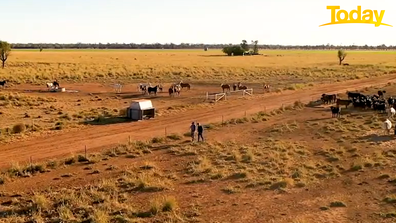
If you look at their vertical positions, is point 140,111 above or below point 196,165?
above

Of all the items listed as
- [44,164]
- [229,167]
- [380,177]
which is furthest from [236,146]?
[44,164]

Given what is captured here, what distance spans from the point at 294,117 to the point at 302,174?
1421cm

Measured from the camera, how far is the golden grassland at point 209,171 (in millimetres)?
14500

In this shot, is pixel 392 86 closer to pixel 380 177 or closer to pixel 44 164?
pixel 380 177

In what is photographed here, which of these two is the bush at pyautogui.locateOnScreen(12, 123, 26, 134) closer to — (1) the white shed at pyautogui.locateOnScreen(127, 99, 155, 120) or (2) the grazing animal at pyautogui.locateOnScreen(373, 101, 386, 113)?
(1) the white shed at pyautogui.locateOnScreen(127, 99, 155, 120)

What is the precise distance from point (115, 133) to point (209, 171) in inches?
365

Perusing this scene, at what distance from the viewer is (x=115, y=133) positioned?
86.5ft

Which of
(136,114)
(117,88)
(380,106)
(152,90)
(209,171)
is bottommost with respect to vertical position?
(209,171)

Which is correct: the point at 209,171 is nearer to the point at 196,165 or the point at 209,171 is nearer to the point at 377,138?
the point at 196,165

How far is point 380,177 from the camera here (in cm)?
1805

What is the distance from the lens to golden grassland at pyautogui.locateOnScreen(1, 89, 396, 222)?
14500 mm

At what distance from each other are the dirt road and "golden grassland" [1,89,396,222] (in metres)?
1.79

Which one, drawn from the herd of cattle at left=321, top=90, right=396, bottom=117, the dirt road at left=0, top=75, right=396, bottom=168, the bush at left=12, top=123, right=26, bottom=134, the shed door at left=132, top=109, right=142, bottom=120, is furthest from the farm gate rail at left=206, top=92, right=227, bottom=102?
the bush at left=12, top=123, right=26, bottom=134

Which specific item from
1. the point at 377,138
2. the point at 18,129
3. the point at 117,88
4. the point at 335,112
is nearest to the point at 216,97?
the point at 117,88
